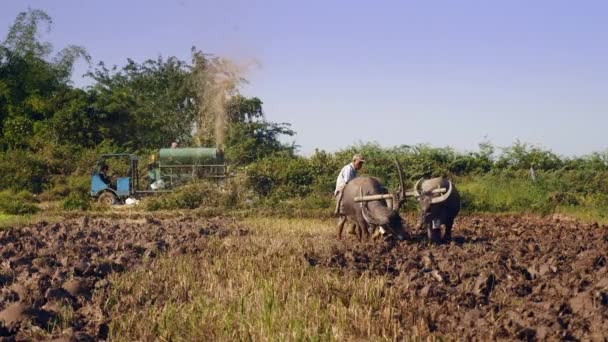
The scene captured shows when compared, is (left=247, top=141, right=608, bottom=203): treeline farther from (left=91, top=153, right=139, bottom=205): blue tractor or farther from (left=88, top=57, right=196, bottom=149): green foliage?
(left=88, top=57, right=196, bottom=149): green foliage

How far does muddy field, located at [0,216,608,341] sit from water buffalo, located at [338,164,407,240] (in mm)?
359

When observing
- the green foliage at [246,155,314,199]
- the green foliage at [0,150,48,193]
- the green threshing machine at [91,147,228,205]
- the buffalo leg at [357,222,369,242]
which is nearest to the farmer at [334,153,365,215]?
the buffalo leg at [357,222,369,242]

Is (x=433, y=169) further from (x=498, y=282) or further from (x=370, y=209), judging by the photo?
(x=498, y=282)

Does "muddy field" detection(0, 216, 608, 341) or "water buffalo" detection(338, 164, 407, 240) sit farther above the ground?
"water buffalo" detection(338, 164, 407, 240)

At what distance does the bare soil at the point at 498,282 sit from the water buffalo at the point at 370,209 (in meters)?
0.34

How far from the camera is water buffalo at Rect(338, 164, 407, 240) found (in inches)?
430

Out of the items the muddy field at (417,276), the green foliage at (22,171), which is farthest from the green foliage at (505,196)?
the green foliage at (22,171)

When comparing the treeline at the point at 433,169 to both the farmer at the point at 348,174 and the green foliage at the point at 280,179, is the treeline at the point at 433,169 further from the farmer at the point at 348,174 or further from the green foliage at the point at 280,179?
the farmer at the point at 348,174

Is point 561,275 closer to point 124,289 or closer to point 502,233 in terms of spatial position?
point 124,289

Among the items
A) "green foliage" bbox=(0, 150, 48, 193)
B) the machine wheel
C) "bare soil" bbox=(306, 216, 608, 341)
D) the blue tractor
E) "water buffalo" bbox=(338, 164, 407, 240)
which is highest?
"green foliage" bbox=(0, 150, 48, 193)

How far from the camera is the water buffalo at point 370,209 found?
35.8 feet

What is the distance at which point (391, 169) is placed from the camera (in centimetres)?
2103

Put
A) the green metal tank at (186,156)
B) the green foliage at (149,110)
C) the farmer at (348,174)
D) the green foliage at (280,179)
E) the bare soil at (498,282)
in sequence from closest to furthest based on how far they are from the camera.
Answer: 1. the bare soil at (498,282)
2. the farmer at (348,174)
3. the green foliage at (280,179)
4. the green metal tank at (186,156)
5. the green foliage at (149,110)

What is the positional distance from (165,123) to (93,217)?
1506cm
